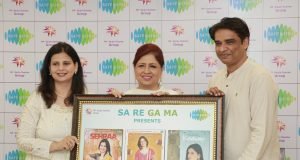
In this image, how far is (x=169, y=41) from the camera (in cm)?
362

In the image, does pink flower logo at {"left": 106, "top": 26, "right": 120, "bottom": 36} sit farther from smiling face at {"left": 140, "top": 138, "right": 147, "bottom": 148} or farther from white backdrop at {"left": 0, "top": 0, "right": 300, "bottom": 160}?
smiling face at {"left": 140, "top": 138, "right": 147, "bottom": 148}

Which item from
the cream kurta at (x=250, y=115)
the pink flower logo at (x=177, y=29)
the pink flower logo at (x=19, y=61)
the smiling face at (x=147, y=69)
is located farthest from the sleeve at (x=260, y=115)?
the pink flower logo at (x=19, y=61)

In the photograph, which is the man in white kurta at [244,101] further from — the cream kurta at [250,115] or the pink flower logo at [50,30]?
the pink flower logo at [50,30]

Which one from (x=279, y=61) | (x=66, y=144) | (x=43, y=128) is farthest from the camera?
(x=279, y=61)

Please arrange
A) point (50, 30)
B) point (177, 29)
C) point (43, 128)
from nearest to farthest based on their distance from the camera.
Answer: point (43, 128) < point (177, 29) < point (50, 30)

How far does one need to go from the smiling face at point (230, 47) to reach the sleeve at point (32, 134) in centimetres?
115

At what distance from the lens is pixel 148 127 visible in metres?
2.39

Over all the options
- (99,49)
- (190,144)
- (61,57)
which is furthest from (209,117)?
(99,49)

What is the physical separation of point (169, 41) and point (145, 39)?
8.5 inches

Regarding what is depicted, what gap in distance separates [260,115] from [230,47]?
407 mm

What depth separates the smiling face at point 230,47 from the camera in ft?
7.46

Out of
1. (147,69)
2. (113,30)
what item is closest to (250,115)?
(147,69)

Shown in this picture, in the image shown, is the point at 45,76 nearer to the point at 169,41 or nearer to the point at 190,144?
the point at 190,144

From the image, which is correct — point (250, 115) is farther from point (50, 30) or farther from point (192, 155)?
point (50, 30)
